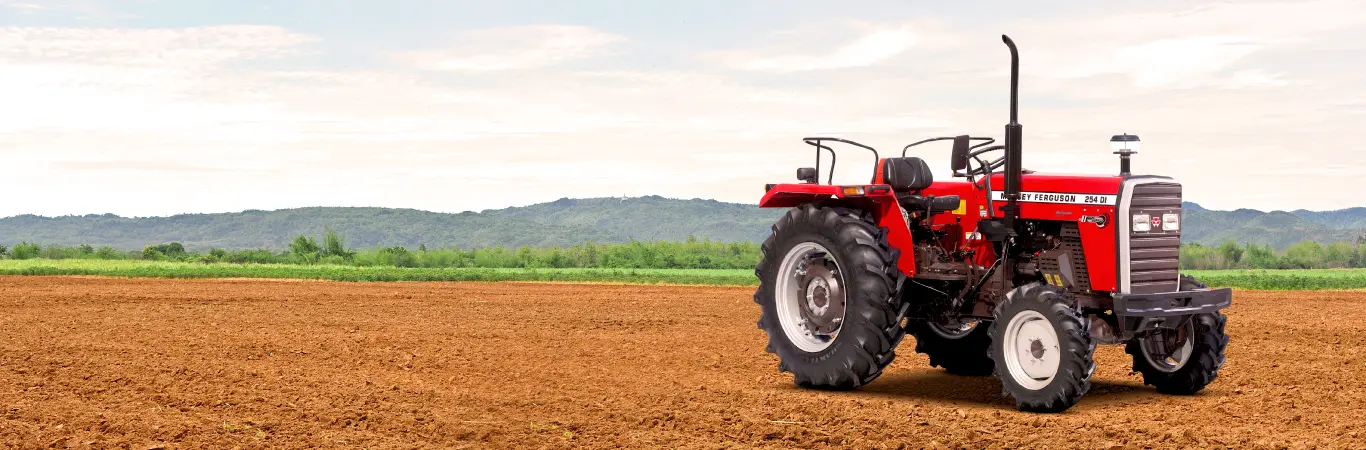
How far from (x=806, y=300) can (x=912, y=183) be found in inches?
47.9

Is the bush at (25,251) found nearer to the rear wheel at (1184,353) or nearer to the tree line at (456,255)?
the tree line at (456,255)

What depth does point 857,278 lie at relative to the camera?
Answer: 26.4ft

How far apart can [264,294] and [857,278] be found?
15.6m

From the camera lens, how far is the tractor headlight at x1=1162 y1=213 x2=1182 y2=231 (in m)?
7.68

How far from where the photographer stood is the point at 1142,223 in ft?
24.7

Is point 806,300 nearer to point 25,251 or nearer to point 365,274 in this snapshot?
point 365,274

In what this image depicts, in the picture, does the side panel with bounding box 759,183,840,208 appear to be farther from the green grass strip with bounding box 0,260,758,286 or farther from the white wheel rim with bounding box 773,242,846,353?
the green grass strip with bounding box 0,260,758,286

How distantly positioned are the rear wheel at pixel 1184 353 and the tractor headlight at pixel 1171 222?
0.40 meters

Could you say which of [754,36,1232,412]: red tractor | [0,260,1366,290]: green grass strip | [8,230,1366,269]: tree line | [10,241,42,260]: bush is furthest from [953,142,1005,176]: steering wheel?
[10,241,42,260]: bush

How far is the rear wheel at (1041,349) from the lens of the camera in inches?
276

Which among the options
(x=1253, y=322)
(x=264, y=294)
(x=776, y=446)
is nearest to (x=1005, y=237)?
(x=776, y=446)

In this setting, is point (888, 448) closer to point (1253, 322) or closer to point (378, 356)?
point (378, 356)

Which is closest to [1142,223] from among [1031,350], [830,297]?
[1031,350]

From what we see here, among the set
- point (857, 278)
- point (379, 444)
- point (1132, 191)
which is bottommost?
point (379, 444)
